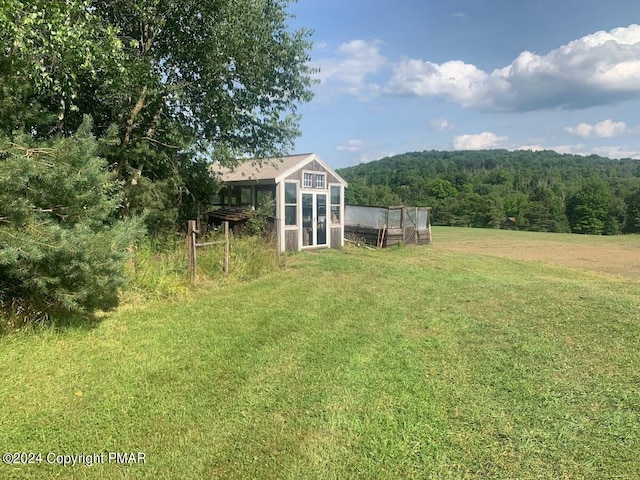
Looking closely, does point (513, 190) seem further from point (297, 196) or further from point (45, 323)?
point (45, 323)

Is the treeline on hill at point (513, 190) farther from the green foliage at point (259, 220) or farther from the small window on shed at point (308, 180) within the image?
the green foliage at point (259, 220)

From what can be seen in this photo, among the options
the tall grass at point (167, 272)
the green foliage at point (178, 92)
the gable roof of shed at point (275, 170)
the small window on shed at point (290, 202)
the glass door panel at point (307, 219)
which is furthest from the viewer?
the glass door panel at point (307, 219)

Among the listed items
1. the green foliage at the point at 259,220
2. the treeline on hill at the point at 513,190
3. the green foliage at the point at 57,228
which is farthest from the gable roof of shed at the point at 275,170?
the treeline on hill at the point at 513,190

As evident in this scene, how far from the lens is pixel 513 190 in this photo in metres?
69.3

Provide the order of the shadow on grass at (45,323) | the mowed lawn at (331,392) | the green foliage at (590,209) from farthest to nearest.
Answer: the green foliage at (590,209) < the shadow on grass at (45,323) < the mowed lawn at (331,392)

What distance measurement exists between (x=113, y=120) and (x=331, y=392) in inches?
306

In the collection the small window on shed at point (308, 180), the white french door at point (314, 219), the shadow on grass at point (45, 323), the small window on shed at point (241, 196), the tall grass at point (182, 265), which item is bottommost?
the shadow on grass at point (45, 323)

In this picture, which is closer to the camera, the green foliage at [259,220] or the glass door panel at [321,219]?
the green foliage at [259,220]

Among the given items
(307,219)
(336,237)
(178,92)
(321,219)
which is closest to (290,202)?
(307,219)

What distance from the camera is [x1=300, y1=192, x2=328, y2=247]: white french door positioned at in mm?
14773

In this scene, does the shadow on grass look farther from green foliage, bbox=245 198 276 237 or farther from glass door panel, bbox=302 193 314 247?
glass door panel, bbox=302 193 314 247

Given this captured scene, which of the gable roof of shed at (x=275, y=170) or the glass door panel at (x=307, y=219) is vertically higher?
the gable roof of shed at (x=275, y=170)

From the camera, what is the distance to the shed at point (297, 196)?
1388cm

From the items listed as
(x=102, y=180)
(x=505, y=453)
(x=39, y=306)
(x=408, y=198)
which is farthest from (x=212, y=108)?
(x=408, y=198)
